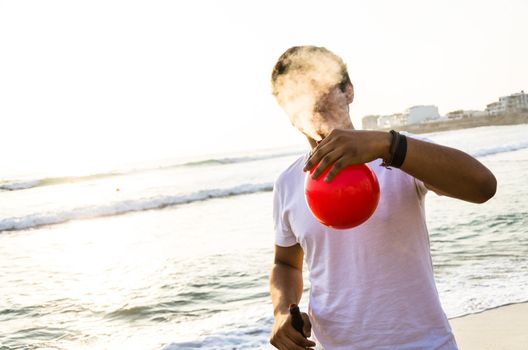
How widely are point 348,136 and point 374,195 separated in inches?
11.0

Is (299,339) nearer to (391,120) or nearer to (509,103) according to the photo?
(509,103)

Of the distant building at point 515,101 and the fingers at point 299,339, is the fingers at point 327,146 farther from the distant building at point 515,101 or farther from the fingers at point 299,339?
the distant building at point 515,101

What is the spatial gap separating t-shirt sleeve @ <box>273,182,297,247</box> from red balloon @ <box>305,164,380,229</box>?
65cm

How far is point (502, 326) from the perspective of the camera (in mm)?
4973

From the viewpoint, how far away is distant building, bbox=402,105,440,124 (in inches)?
6201

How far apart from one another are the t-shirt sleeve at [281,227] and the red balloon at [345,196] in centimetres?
65

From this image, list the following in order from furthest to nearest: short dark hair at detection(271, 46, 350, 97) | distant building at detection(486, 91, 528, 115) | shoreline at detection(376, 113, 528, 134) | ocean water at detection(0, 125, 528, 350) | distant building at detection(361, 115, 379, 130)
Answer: distant building at detection(361, 115, 379, 130), distant building at detection(486, 91, 528, 115), shoreline at detection(376, 113, 528, 134), ocean water at detection(0, 125, 528, 350), short dark hair at detection(271, 46, 350, 97)

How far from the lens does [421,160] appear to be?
1600 mm

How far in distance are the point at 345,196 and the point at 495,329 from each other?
4095mm

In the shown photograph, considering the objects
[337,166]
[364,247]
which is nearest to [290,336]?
[364,247]

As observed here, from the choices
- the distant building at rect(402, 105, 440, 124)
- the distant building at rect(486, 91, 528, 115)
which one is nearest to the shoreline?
the distant building at rect(486, 91, 528, 115)

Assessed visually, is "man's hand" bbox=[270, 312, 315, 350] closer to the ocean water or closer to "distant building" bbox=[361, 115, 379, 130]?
the ocean water

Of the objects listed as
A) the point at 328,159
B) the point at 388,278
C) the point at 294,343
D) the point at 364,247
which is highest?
the point at 328,159

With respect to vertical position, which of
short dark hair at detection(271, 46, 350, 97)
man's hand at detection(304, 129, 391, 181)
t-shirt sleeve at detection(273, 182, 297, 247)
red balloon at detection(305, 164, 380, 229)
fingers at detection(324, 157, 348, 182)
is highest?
short dark hair at detection(271, 46, 350, 97)
